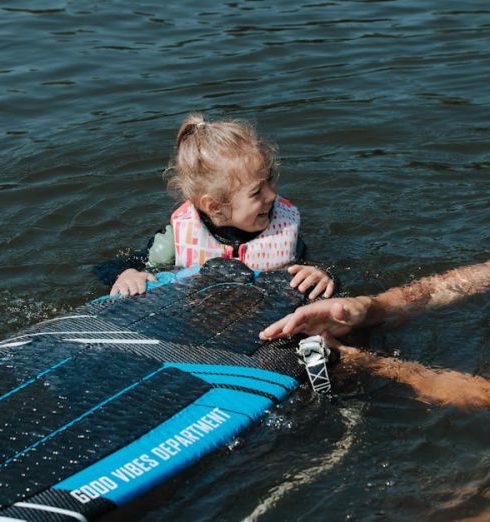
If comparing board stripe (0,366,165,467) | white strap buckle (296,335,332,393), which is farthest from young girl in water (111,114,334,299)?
board stripe (0,366,165,467)

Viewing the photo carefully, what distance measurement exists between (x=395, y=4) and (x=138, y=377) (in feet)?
26.6

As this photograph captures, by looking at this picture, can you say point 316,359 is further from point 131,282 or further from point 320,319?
point 131,282

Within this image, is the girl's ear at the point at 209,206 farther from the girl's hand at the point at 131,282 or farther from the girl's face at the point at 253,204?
the girl's hand at the point at 131,282

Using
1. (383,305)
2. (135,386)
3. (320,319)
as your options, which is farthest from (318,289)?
(135,386)

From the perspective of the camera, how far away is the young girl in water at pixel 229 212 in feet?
15.1

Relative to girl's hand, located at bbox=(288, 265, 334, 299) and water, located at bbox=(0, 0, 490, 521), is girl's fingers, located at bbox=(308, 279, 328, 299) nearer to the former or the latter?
girl's hand, located at bbox=(288, 265, 334, 299)

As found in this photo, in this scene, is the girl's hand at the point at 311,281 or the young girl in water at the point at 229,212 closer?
the girl's hand at the point at 311,281

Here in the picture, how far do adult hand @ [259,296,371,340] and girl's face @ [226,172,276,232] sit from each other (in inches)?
24.7

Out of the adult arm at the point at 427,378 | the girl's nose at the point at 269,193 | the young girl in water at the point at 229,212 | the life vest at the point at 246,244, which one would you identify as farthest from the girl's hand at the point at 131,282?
the adult arm at the point at 427,378

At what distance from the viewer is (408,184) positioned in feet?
22.5

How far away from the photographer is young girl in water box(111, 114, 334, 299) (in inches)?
181

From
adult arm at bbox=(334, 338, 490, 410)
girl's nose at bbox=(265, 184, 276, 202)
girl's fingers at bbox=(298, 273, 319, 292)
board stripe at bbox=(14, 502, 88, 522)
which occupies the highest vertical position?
girl's nose at bbox=(265, 184, 276, 202)

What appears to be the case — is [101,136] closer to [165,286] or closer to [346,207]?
[346,207]

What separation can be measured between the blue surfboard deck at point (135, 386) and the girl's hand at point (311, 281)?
0.05 meters
